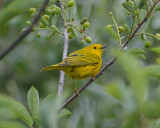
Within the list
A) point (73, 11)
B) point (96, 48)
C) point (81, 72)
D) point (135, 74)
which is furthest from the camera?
point (96, 48)

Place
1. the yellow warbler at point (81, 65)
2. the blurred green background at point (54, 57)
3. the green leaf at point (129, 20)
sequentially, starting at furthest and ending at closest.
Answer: the blurred green background at point (54, 57), the yellow warbler at point (81, 65), the green leaf at point (129, 20)

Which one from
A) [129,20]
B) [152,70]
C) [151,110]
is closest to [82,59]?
[129,20]

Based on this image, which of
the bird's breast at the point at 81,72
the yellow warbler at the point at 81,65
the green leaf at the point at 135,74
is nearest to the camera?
the green leaf at the point at 135,74

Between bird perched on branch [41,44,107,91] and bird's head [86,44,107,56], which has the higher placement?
bird perched on branch [41,44,107,91]

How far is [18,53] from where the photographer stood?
18.0ft

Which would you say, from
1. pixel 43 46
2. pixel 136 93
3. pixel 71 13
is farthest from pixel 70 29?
pixel 43 46

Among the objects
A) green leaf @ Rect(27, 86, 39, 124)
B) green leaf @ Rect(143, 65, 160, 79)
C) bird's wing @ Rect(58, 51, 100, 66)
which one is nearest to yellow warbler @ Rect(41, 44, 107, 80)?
bird's wing @ Rect(58, 51, 100, 66)

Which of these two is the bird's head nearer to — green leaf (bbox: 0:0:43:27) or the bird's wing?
the bird's wing

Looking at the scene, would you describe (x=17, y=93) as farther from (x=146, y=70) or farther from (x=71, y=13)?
(x=146, y=70)

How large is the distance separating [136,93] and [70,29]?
83.0 inches

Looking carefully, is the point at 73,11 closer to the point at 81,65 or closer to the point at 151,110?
the point at 81,65

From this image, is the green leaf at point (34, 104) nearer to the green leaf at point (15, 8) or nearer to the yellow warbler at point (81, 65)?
the green leaf at point (15, 8)

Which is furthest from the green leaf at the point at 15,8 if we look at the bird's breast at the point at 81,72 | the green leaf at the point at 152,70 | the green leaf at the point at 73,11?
the bird's breast at the point at 81,72

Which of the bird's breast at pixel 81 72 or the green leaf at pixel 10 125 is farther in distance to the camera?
the bird's breast at pixel 81 72
